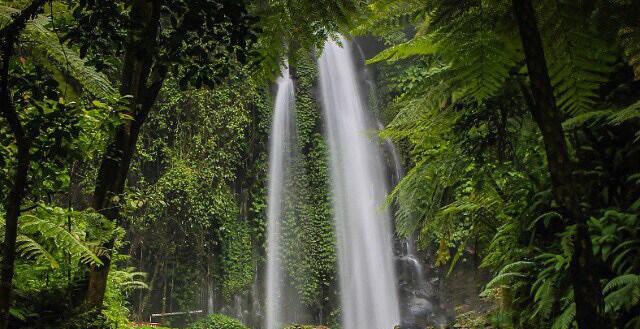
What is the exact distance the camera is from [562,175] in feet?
4.07

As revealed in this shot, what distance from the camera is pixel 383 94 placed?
17.1m

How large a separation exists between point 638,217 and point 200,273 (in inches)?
517

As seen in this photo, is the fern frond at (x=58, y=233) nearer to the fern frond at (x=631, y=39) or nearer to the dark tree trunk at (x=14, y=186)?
the dark tree trunk at (x=14, y=186)

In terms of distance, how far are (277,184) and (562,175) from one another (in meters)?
14.3

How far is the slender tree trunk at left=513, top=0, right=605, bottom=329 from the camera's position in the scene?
1165 millimetres

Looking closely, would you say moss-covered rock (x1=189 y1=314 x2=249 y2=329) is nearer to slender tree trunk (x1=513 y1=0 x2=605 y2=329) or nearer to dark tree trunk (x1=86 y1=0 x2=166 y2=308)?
dark tree trunk (x1=86 y1=0 x2=166 y2=308)

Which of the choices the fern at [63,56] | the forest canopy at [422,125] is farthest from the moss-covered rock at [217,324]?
the fern at [63,56]

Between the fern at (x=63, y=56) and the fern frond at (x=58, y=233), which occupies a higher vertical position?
the fern at (x=63, y=56)

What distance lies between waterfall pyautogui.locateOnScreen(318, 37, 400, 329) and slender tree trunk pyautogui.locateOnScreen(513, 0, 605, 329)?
41.6ft

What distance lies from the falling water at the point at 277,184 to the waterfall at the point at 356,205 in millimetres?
1182

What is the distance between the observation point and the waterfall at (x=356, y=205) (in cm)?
1403

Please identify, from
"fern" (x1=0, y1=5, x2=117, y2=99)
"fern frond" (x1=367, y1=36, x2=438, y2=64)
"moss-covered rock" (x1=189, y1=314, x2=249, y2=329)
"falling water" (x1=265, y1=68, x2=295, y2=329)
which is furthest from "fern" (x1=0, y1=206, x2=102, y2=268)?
"falling water" (x1=265, y1=68, x2=295, y2=329)

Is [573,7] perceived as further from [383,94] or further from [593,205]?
[383,94]

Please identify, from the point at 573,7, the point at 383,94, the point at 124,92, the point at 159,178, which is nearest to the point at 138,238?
the point at 159,178
